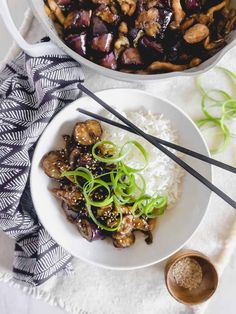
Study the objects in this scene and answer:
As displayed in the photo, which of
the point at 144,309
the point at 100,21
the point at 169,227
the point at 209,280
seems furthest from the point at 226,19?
the point at 144,309

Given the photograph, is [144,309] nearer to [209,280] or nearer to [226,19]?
[209,280]

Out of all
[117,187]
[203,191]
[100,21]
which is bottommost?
[203,191]

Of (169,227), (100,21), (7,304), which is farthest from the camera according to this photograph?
(7,304)

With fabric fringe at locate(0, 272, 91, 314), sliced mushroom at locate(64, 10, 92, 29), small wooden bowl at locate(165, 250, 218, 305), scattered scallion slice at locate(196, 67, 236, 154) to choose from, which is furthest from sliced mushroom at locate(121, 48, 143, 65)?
fabric fringe at locate(0, 272, 91, 314)

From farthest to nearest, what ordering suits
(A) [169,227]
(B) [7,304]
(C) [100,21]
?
(B) [7,304]
(A) [169,227]
(C) [100,21]

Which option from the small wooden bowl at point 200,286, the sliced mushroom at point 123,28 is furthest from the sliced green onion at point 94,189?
the sliced mushroom at point 123,28

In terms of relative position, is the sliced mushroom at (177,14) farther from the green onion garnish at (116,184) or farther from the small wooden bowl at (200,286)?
the small wooden bowl at (200,286)

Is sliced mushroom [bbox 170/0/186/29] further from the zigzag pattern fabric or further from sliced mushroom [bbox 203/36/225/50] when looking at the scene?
the zigzag pattern fabric
